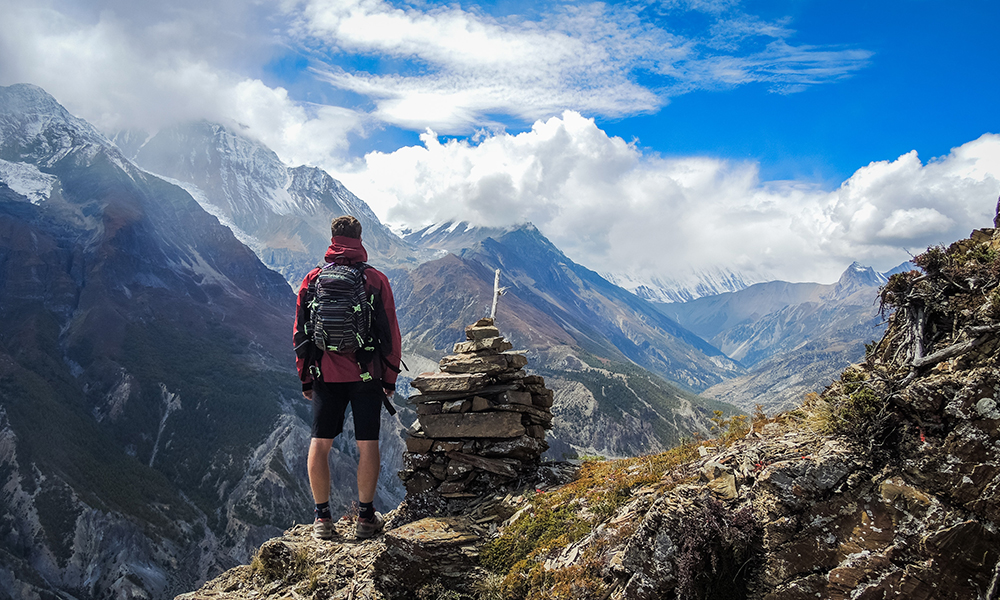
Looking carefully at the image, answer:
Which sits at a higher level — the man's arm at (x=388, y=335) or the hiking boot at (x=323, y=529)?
the man's arm at (x=388, y=335)

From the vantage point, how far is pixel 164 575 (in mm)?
137125

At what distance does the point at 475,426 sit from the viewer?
34.6ft

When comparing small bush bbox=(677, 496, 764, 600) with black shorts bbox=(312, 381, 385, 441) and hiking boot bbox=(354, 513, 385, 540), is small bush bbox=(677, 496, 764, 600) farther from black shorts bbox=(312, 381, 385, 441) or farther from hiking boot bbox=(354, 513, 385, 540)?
hiking boot bbox=(354, 513, 385, 540)

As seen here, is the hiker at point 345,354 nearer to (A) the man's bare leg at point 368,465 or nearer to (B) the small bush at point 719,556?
(A) the man's bare leg at point 368,465

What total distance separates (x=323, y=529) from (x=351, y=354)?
11.2 ft

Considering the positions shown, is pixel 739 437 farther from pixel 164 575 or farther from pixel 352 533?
pixel 164 575

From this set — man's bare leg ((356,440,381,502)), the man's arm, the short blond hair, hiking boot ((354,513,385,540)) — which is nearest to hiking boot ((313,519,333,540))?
hiking boot ((354,513,385,540))

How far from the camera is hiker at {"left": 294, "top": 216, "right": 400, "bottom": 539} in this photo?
890cm

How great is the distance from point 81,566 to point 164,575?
758 inches

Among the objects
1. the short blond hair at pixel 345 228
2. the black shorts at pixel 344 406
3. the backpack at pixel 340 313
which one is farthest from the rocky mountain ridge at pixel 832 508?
the short blond hair at pixel 345 228

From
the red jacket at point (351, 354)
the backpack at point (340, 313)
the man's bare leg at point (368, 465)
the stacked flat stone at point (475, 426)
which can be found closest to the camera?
the backpack at point (340, 313)

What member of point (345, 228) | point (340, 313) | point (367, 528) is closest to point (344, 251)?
point (345, 228)

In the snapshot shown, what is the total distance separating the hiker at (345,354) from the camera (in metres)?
8.90

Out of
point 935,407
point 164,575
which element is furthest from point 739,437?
point 164,575
